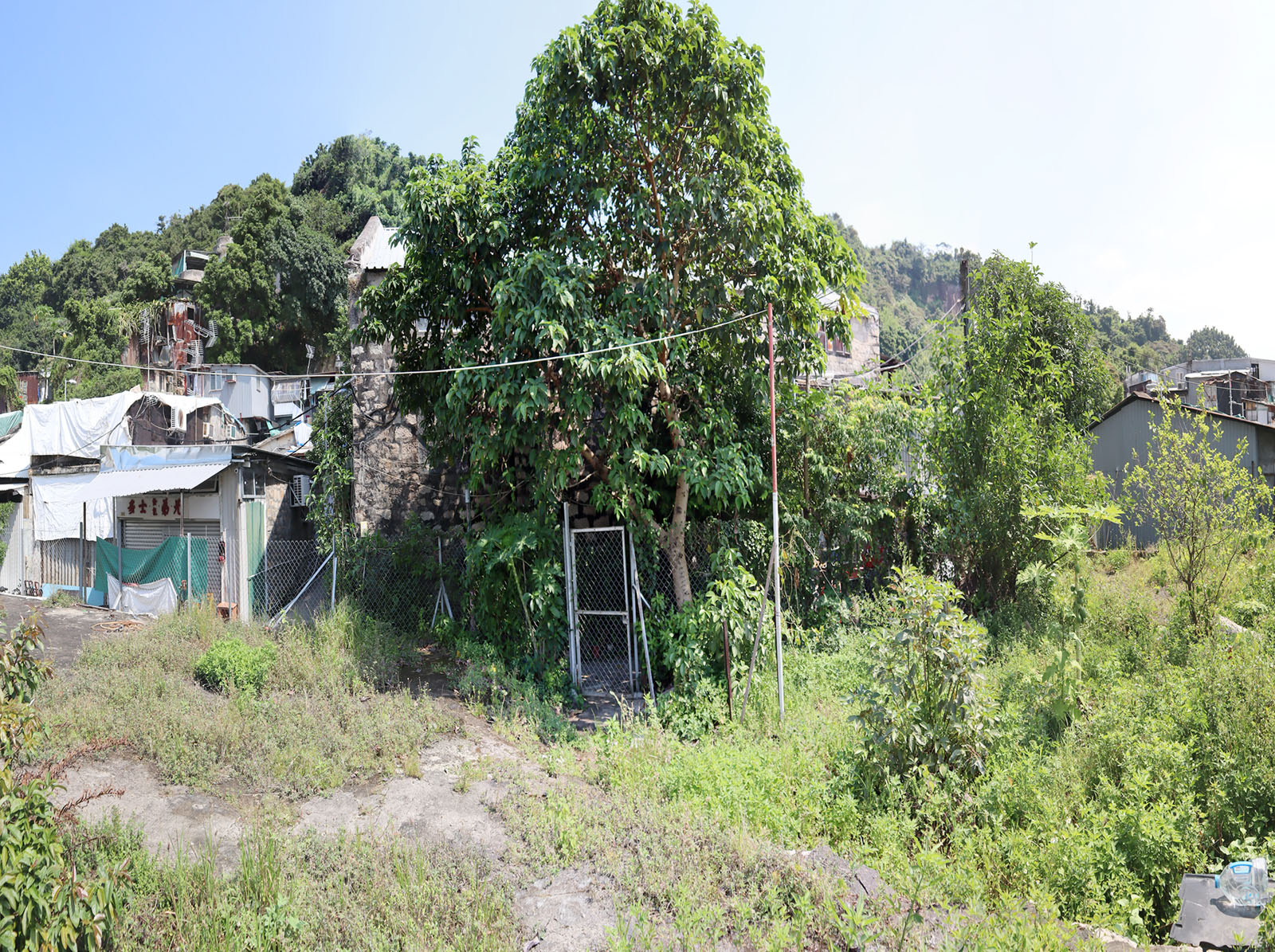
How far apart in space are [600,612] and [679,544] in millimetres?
1275

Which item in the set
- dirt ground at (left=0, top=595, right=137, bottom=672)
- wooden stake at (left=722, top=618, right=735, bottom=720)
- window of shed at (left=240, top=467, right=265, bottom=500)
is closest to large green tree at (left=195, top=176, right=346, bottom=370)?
dirt ground at (left=0, top=595, right=137, bottom=672)

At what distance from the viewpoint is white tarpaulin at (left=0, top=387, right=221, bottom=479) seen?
1655 centimetres

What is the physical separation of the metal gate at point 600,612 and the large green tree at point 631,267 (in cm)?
74

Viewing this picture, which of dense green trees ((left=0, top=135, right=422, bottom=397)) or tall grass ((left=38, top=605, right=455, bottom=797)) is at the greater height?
dense green trees ((left=0, top=135, right=422, bottom=397))

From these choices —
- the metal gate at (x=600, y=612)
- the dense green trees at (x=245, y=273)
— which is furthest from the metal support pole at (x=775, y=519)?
the dense green trees at (x=245, y=273)

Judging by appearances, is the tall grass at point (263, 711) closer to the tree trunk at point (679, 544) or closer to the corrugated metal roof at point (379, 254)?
the tree trunk at point (679, 544)

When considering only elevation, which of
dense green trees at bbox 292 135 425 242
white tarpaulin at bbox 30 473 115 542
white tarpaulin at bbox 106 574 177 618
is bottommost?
white tarpaulin at bbox 106 574 177 618

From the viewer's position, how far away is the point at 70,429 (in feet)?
54.5

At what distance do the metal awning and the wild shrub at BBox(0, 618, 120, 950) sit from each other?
9.15 meters

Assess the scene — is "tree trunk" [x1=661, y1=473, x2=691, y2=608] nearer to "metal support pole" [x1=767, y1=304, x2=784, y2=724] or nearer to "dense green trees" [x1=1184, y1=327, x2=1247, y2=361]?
Result: "metal support pole" [x1=767, y1=304, x2=784, y2=724]

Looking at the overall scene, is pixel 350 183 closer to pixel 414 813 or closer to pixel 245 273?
pixel 245 273

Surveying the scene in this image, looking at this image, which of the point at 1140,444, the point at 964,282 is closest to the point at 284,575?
the point at 964,282

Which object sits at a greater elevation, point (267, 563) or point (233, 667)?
point (267, 563)

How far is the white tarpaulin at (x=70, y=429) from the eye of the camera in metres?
16.5
